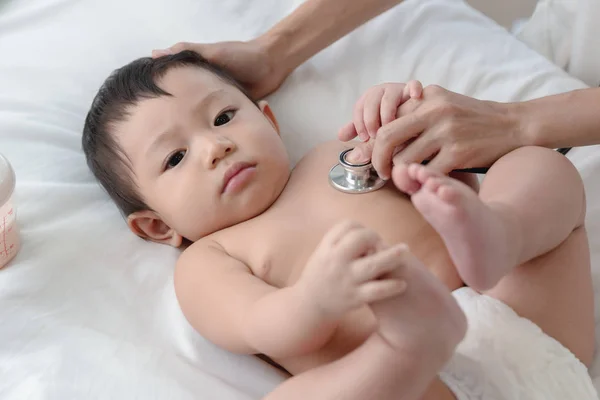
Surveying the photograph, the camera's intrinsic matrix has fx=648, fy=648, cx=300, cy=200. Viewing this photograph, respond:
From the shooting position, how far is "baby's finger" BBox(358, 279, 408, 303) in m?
0.55

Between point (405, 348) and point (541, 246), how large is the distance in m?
0.24

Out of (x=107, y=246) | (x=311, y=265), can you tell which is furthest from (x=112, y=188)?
(x=311, y=265)

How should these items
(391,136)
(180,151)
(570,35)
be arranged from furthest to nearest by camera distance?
(570,35) < (180,151) < (391,136)

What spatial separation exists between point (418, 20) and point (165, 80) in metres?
0.53

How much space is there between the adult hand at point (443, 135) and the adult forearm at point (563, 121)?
0.02 metres

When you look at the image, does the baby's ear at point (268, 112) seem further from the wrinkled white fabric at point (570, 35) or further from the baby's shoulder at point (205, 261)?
the wrinkled white fabric at point (570, 35)

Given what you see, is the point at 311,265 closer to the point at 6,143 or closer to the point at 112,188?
the point at 112,188

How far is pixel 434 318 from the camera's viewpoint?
584 mm

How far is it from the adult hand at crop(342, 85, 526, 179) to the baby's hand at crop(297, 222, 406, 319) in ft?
0.79

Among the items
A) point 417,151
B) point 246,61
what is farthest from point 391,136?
point 246,61

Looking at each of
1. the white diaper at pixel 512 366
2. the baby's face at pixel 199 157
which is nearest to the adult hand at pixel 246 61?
the baby's face at pixel 199 157

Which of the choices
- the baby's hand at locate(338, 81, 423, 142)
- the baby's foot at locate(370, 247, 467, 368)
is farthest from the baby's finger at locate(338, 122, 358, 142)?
the baby's foot at locate(370, 247, 467, 368)

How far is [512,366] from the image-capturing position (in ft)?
2.25

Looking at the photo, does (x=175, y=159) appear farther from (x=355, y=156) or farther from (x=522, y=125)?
(x=522, y=125)
